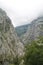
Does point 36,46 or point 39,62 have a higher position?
point 36,46

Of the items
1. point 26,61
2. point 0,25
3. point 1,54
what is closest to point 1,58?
point 1,54

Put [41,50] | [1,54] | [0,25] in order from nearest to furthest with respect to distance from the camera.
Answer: [41,50]
[1,54]
[0,25]

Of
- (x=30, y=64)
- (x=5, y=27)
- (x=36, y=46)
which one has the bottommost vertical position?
(x=30, y=64)

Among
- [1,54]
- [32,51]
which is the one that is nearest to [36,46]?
[32,51]

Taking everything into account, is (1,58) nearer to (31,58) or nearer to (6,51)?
(6,51)

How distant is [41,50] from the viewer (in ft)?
151

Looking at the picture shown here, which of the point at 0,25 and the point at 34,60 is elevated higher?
the point at 0,25

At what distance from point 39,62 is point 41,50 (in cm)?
228

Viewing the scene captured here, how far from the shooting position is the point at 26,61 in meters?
49.0

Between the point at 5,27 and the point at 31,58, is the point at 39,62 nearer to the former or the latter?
the point at 31,58

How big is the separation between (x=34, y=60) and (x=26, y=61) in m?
2.75

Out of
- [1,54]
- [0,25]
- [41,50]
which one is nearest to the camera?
[41,50]

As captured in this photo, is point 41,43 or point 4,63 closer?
point 41,43

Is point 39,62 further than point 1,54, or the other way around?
point 1,54
